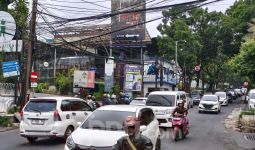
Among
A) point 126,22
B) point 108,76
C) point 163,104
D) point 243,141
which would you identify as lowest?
point 243,141

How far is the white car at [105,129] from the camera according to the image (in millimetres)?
9648

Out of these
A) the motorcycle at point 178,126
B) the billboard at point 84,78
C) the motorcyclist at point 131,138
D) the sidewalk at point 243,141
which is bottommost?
the sidewalk at point 243,141

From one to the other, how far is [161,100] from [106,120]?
39.0 feet

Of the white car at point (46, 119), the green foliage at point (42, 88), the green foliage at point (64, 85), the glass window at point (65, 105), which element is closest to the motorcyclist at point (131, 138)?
the white car at point (46, 119)

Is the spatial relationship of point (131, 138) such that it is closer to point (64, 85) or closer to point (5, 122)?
point (5, 122)

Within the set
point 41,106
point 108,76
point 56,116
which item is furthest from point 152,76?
point 56,116

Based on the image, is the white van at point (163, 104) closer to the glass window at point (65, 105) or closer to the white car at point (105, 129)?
Answer: the glass window at point (65, 105)

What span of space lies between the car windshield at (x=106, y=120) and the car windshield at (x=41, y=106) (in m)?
4.04

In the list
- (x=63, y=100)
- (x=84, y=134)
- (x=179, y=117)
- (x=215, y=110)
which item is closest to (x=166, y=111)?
(x=179, y=117)

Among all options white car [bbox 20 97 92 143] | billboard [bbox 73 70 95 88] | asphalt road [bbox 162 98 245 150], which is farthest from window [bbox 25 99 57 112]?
billboard [bbox 73 70 95 88]

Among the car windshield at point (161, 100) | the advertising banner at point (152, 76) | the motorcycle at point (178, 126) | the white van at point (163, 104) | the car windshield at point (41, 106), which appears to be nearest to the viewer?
the car windshield at point (41, 106)

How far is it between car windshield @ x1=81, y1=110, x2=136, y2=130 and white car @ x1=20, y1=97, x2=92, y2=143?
3769 millimetres

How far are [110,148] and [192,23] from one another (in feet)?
188

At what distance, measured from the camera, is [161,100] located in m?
22.7
